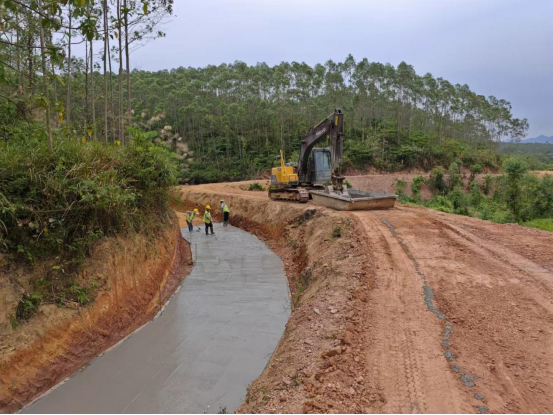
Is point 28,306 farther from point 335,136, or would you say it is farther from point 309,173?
point 309,173

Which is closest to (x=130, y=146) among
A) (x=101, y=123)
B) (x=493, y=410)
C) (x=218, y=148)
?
(x=493, y=410)

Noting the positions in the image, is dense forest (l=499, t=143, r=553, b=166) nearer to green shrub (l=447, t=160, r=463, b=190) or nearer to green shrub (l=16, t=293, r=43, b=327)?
green shrub (l=447, t=160, r=463, b=190)

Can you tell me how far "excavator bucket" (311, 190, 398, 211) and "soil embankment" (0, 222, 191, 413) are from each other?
308 inches

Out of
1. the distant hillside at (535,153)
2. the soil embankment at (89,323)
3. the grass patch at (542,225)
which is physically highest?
the distant hillside at (535,153)

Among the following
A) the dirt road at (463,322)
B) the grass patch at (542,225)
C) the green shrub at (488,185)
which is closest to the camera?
the dirt road at (463,322)

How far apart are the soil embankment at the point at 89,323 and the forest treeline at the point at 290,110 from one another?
3369 centimetres

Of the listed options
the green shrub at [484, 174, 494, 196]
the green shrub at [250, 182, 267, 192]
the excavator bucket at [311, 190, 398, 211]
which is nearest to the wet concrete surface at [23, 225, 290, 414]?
the excavator bucket at [311, 190, 398, 211]

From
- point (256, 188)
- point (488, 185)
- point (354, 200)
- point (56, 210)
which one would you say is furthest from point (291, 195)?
point (488, 185)

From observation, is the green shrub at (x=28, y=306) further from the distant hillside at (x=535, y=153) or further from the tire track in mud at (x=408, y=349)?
the distant hillside at (x=535, y=153)

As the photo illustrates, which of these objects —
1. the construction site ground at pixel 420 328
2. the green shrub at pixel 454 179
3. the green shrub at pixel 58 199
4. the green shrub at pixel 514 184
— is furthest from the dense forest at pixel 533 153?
the green shrub at pixel 58 199

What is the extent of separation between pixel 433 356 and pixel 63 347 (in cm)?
603

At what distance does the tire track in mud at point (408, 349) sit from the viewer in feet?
13.8

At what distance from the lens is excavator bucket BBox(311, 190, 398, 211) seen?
575 inches

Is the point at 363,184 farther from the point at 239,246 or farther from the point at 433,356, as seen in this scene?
the point at 433,356
